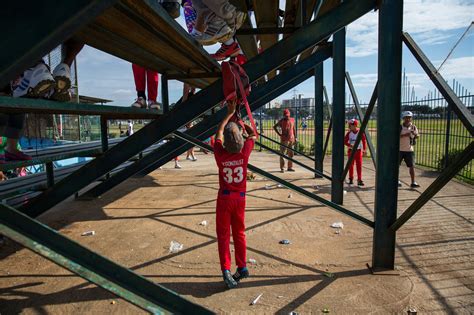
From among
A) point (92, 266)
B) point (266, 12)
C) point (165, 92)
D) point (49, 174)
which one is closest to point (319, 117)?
point (165, 92)

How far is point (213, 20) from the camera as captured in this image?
3469 millimetres

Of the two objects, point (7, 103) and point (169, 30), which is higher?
point (169, 30)

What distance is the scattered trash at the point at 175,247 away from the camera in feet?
12.8

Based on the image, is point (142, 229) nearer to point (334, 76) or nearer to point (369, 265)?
point (369, 265)

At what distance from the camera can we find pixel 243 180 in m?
3.17

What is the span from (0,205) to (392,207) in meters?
3.13

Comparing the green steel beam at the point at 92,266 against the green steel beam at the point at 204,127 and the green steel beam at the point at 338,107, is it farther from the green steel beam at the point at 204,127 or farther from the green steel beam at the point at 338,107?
the green steel beam at the point at 338,107

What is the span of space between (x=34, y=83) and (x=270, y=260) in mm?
2675

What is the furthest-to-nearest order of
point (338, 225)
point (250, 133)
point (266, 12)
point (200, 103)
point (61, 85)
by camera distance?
point (338, 225) < point (266, 12) < point (250, 133) < point (200, 103) < point (61, 85)

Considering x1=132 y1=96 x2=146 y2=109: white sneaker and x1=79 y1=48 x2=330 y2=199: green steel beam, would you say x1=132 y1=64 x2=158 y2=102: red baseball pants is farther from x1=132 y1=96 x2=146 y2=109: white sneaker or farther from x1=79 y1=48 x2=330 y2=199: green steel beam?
x1=79 y1=48 x2=330 y2=199: green steel beam

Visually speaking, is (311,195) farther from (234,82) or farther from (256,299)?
(234,82)

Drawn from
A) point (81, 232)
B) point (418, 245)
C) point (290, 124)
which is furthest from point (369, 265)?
point (290, 124)

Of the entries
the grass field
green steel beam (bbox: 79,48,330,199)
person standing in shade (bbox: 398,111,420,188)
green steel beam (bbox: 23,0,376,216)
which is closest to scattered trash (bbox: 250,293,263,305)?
green steel beam (bbox: 23,0,376,216)

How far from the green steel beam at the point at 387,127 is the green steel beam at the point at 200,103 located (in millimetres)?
275
